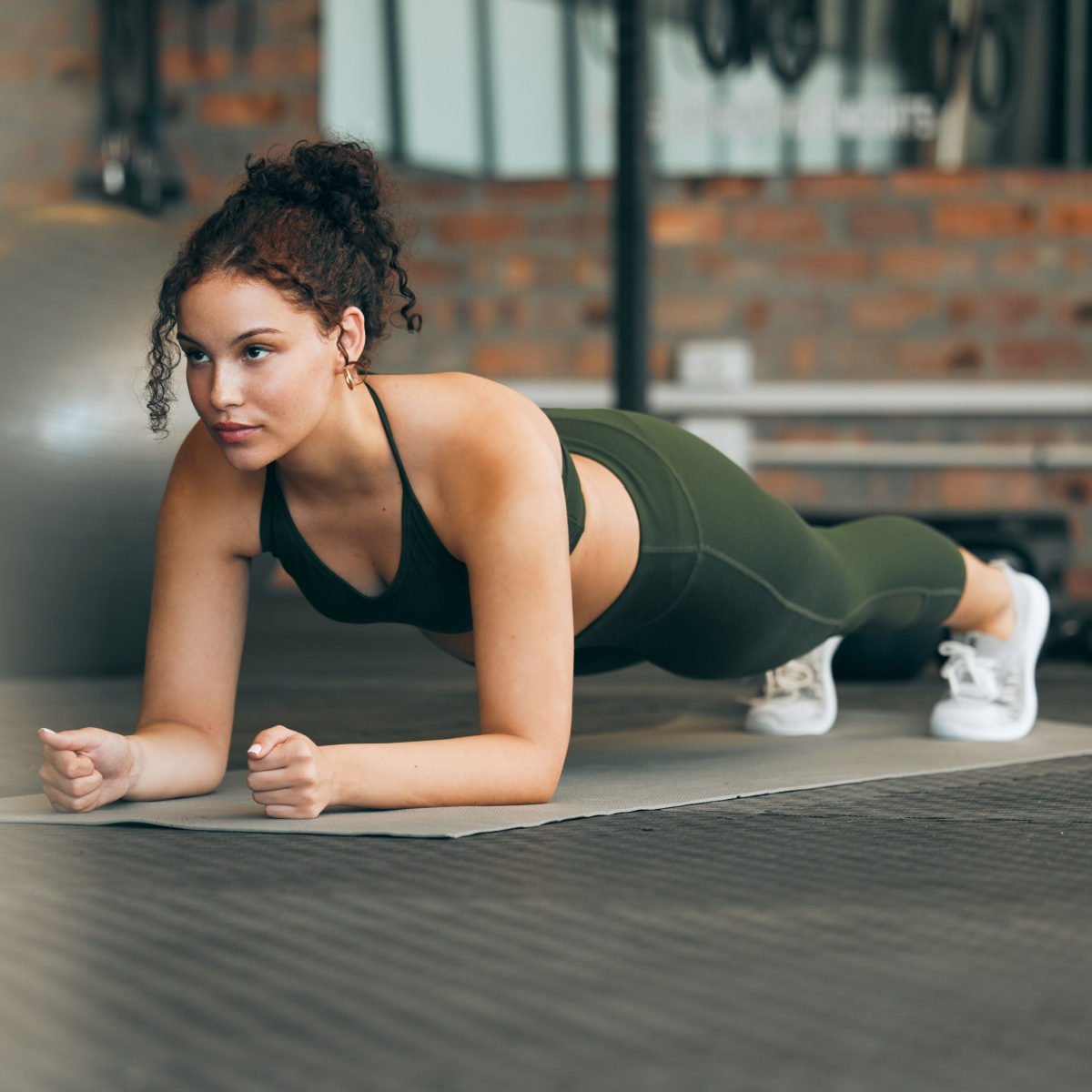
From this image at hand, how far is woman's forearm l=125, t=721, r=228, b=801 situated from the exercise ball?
0.89m

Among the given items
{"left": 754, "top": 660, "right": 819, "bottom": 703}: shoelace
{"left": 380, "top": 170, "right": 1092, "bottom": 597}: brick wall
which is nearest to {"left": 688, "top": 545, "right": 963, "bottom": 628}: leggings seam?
{"left": 754, "top": 660, "right": 819, "bottom": 703}: shoelace

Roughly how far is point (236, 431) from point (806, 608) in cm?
68

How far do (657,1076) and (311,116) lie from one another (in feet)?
12.8

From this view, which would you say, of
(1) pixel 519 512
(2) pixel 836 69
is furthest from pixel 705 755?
(2) pixel 836 69

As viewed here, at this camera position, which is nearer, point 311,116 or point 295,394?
point 295,394

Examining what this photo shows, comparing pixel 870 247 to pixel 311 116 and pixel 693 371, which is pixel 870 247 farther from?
pixel 311 116

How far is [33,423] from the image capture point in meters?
2.16

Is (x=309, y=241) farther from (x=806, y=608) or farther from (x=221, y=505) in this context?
(x=806, y=608)

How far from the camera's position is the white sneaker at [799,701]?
188 centimetres

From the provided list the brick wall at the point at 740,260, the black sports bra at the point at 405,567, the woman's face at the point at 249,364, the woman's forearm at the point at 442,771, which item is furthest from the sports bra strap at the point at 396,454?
the brick wall at the point at 740,260

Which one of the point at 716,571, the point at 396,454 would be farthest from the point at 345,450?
the point at 716,571

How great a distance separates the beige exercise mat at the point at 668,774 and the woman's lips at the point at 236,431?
0.32m

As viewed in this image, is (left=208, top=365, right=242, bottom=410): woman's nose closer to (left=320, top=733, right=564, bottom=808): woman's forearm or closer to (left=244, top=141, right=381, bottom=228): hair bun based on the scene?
(left=244, top=141, right=381, bottom=228): hair bun

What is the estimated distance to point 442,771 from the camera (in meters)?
1.25
